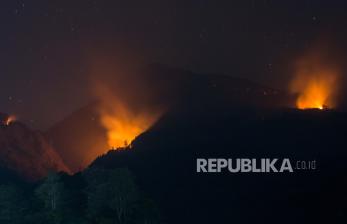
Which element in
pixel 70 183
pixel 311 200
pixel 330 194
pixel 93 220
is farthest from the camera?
pixel 311 200

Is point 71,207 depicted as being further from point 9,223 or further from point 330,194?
point 330,194

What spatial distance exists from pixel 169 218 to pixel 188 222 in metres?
8.10

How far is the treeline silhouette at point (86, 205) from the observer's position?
11381cm

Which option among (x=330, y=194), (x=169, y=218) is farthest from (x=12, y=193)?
(x=330, y=194)

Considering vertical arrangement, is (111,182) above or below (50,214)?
above

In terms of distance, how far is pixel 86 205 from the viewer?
410 feet

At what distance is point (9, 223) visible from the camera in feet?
386

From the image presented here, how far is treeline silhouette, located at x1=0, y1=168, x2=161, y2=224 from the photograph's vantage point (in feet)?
373

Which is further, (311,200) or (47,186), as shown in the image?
(311,200)

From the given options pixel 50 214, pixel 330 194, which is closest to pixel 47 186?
Answer: pixel 50 214

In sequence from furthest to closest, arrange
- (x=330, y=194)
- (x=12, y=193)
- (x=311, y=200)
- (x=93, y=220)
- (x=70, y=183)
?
(x=311, y=200) → (x=330, y=194) → (x=70, y=183) → (x=12, y=193) → (x=93, y=220)

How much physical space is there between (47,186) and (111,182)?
17568 millimetres

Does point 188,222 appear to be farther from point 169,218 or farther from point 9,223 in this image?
point 9,223

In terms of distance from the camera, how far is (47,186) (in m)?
120
